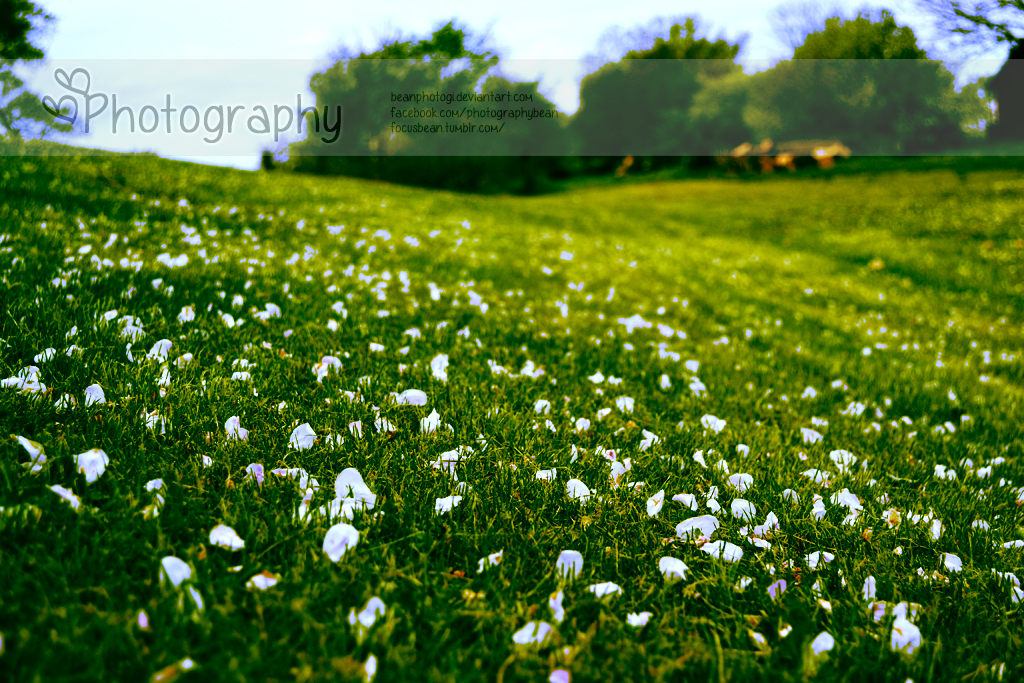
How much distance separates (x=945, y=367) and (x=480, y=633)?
6572 millimetres

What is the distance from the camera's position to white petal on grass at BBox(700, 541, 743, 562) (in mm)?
1993

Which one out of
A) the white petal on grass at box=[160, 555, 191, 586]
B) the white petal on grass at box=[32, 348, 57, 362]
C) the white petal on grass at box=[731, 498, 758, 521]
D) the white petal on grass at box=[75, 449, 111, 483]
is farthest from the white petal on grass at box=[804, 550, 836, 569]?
the white petal on grass at box=[32, 348, 57, 362]

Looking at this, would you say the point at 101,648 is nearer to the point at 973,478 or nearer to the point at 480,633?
the point at 480,633

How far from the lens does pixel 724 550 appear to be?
2018mm

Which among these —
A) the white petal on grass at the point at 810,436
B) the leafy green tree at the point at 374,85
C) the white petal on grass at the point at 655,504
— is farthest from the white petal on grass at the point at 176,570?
the leafy green tree at the point at 374,85

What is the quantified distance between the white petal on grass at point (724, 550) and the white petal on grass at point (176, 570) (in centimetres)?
184

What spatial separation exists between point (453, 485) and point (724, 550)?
115 centimetres

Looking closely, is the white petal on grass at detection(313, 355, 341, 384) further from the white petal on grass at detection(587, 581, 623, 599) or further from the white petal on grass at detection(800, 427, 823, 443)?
the white petal on grass at detection(800, 427, 823, 443)

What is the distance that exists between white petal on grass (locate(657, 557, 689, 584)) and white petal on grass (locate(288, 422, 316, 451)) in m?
1.61

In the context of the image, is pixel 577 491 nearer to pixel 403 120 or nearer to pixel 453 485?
pixel 453 485

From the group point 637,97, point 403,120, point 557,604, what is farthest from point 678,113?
point 557,604

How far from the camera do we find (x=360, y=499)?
1.98 meters

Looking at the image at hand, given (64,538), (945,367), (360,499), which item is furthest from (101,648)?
(945,367)

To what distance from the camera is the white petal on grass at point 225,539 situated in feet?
5.38
